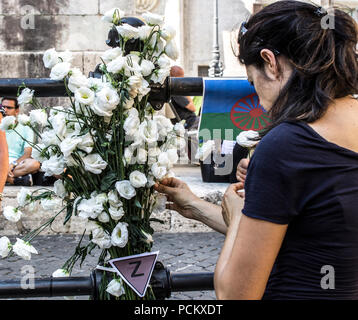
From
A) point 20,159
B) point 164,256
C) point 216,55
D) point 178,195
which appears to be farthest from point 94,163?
point 216,55

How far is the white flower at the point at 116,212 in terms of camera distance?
1606 mm

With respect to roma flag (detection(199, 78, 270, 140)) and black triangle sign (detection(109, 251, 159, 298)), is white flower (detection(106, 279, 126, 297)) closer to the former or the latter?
black triangle sign (detection(109, 251, 159, 298))

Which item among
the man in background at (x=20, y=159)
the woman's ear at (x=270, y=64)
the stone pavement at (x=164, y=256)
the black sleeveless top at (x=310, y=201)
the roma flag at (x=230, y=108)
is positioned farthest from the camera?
the man in background at (x=20, y=159)

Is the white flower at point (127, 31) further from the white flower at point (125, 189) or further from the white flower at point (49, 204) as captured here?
the white flower at point (49, 204)

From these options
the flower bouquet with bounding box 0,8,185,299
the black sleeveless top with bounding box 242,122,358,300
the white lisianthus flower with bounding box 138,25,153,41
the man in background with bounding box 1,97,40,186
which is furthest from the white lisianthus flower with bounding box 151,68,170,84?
the man in background with bounding box 1,97,40,186

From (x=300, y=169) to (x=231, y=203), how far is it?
0.38 meters

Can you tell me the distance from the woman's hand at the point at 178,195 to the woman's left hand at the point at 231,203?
1.01 feet

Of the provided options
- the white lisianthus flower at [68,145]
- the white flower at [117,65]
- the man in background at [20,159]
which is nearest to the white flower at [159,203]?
the white lisianthus flower at [68,145]

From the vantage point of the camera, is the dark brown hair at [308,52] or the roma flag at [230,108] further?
the roma flag at [230,108]

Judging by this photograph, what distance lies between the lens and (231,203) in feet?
5.08

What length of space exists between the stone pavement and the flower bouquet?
1741mm

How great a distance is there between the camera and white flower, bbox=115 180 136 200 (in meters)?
1.59

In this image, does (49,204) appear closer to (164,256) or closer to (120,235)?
(120,235)
